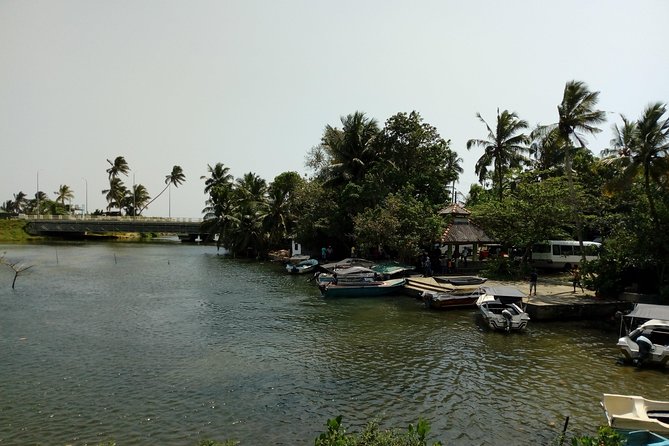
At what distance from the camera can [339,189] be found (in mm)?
51500

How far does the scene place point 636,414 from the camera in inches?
415

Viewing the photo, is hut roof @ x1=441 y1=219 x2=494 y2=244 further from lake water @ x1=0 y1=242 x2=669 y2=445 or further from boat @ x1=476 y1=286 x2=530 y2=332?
boat @ x1=476 y1=286 x2=530 y2=332

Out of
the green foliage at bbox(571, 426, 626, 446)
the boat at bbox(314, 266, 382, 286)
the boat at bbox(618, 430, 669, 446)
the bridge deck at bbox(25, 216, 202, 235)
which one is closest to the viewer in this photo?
the green foliage at bbox(571, 426, 626, 446)

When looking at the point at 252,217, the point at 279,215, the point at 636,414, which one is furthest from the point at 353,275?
the point at 252,217

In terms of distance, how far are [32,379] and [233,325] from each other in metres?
9.78

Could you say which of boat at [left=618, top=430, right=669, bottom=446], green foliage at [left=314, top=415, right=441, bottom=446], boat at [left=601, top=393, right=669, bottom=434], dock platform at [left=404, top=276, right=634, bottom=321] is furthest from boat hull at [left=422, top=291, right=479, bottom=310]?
green foliage at [left=314, top=415, right=441, bottom=446]

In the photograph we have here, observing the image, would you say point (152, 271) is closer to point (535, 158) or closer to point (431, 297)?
point (431, 297)

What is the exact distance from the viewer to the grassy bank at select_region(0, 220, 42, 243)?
93.8 m

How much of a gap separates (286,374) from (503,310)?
471 inches

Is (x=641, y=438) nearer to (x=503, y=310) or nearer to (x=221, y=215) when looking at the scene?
(x=503, y=310)

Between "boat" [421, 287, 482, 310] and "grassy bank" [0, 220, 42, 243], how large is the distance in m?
97.8

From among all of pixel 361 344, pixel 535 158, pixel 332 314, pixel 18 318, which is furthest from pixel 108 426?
pixel 535 158

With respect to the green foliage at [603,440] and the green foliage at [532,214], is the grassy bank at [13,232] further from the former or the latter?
the green foliage at [603,440]

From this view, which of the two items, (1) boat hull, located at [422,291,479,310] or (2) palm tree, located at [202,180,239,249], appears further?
(2) palm tree, located at [202,180,239,249]
